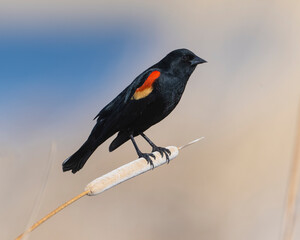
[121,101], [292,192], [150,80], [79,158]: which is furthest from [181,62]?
[292,192]

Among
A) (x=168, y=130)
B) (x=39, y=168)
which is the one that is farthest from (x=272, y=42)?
(x=39, y=168)

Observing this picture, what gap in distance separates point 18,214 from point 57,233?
0.43m

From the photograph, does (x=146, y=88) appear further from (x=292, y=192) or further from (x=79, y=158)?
(x=292, y=192)

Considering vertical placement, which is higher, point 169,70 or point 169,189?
point 169,70

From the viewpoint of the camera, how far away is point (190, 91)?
4.37 metres

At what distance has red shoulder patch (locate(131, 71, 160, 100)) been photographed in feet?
6.20

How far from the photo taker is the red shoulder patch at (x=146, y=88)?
1.89 m

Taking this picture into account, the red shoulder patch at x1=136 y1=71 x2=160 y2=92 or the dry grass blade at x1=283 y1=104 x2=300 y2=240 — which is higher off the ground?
→ the red shoulder patch at x1=136 y1=71 x2=160 y2=92

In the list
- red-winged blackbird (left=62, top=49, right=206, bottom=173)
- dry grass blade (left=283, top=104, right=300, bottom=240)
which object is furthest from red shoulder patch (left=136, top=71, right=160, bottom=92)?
dry grass blade (left=283, top=104, right=300, bottom=240)

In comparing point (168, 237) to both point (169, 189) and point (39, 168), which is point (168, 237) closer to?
point (169, 189)

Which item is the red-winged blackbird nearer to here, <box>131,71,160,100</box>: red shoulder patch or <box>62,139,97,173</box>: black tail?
<box>131,71,160,100</box>: red shoulder patch

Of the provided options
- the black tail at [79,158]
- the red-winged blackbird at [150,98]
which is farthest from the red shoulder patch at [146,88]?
the black tail at [79,158]

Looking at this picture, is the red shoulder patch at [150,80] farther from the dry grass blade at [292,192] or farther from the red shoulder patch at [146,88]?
the dry grass blade at [292,192]

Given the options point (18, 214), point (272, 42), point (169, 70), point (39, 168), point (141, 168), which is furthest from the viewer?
point (272, 42)
